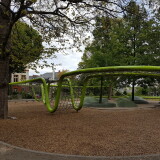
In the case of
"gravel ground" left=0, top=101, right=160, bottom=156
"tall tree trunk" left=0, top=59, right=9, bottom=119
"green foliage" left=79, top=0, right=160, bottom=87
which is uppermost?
"green foliage" left=79, top=0, right=160, bottom=87

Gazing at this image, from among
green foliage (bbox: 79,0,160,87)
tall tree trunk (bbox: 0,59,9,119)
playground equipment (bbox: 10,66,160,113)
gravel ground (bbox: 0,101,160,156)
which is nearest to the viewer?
gravel ground (bbox: 0,101,160,156)

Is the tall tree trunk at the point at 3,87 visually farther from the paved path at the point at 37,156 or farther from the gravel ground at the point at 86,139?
the paved path at the point at 37,156

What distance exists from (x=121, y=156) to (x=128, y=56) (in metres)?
15.5

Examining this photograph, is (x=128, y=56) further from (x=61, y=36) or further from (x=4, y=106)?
(x=4, y=106)

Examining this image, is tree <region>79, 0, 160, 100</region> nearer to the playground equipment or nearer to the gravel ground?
the playground equipment

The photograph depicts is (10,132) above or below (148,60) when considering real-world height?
below

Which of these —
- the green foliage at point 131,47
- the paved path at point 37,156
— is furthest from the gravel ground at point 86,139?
the green foliage at point 131,47

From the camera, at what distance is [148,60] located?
16.1 metres

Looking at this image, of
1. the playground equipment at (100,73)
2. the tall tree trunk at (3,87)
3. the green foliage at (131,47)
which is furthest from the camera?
the green foliage at (131,47)

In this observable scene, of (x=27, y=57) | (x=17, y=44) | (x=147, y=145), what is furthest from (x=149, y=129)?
(x=17, y=44)

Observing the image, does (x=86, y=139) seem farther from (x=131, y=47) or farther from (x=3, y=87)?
(x=131, y=47)

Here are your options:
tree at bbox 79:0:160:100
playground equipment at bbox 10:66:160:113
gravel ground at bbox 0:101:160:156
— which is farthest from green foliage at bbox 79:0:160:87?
gravel ground at bbox 0:101:160:156

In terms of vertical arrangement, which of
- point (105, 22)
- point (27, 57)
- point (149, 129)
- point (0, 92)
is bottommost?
point (149, 129)

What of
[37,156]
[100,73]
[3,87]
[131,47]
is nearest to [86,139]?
[37,156]
